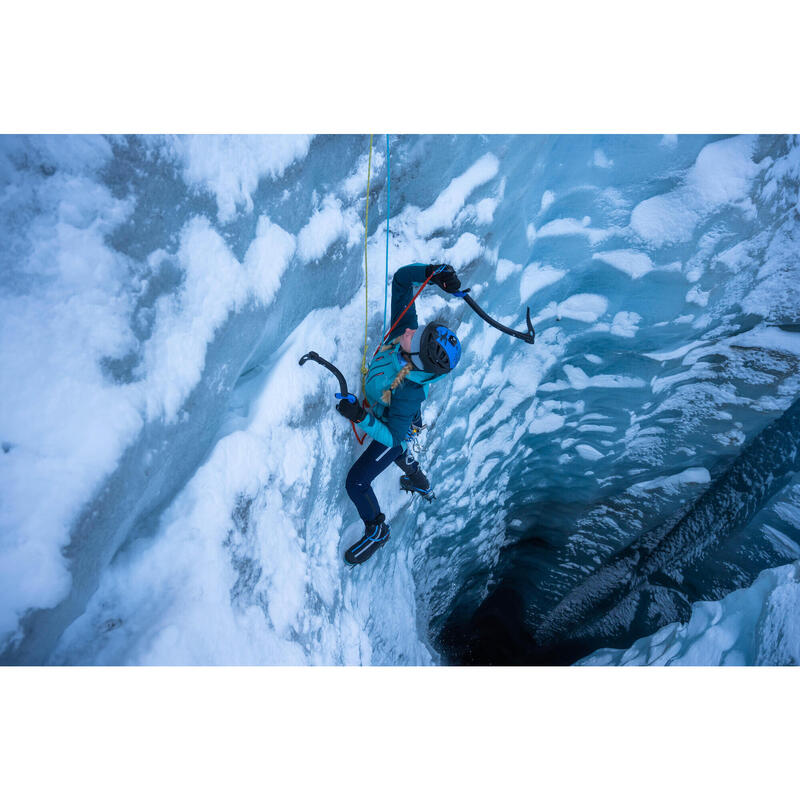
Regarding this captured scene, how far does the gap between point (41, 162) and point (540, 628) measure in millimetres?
5403

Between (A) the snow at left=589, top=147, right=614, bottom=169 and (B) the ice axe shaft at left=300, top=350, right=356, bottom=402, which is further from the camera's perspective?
(A) the snow at left=589, top=147, right=614, bottom=169

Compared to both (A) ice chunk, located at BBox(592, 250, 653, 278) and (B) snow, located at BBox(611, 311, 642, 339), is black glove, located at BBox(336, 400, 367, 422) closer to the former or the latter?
(A) ice chunk, located at BBox(592, 250, 653, 278)

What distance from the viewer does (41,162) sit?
947 millimetres

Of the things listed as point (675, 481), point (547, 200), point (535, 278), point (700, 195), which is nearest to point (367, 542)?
point (535, 278)

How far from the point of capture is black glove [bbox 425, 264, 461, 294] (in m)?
1.73

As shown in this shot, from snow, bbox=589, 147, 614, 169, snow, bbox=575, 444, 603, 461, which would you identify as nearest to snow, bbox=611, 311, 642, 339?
snow, bbox=589, 147, 614, 169

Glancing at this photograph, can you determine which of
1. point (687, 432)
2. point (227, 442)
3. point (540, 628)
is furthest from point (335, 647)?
point (540, 628)

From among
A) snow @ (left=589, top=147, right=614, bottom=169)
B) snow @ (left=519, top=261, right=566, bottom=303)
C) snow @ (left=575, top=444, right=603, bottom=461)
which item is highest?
snow @ (left=589, top=147, right=614, bottom=169)

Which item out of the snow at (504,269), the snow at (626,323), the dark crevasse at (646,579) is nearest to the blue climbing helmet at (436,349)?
the snow at (504,269)

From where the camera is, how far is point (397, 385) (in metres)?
1.69

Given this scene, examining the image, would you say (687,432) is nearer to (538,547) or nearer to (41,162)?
(538,547)

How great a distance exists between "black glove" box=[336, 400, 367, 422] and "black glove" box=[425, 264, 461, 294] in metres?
0.52

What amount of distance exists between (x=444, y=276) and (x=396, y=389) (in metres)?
0.43

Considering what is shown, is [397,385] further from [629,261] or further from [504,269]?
[629,261]
